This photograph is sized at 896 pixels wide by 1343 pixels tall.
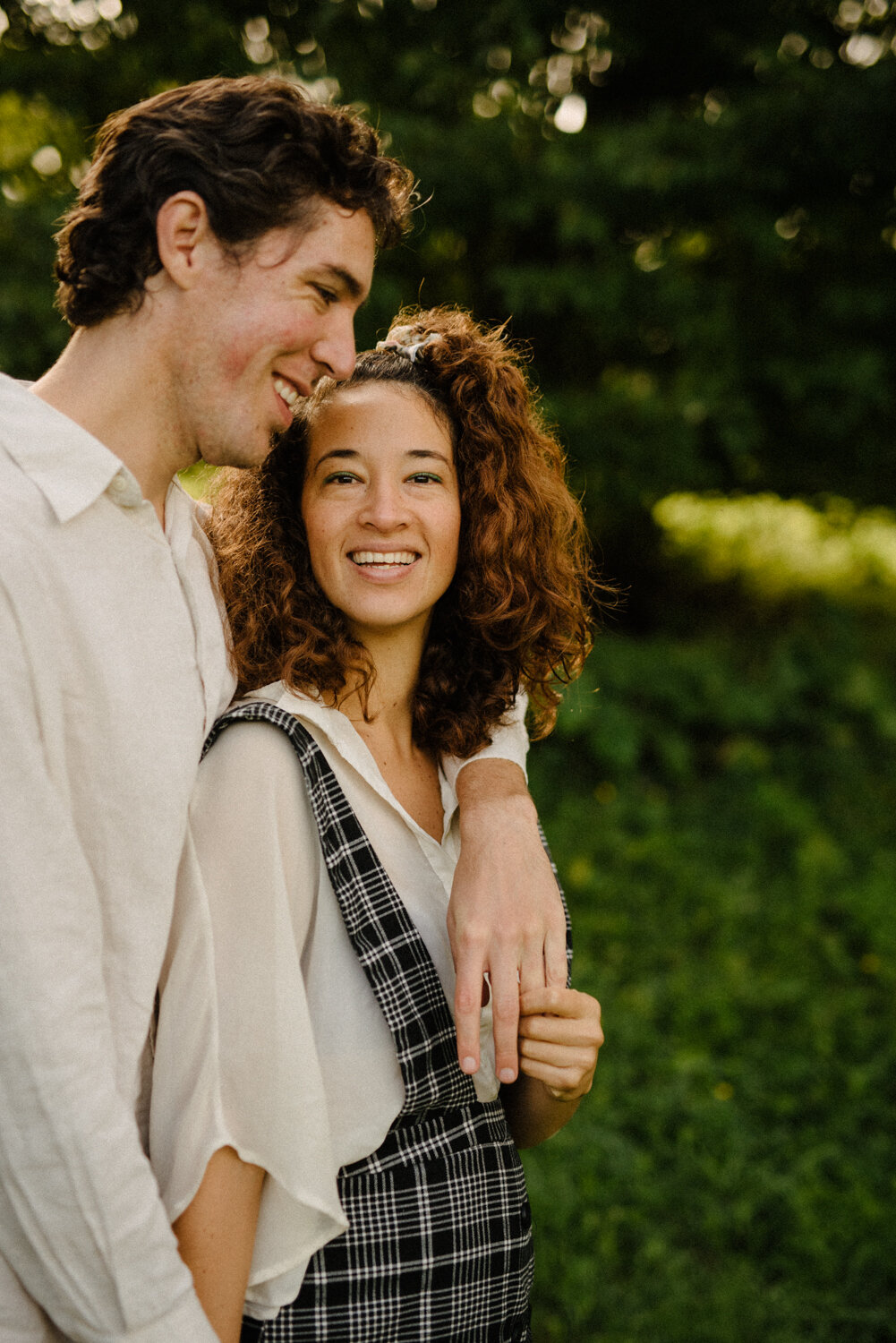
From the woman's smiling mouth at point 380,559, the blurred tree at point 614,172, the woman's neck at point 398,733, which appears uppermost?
the blurred tree at point 614,172

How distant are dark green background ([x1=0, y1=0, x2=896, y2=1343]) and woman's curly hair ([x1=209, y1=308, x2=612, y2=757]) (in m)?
1.99

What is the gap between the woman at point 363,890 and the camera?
1.38 meters

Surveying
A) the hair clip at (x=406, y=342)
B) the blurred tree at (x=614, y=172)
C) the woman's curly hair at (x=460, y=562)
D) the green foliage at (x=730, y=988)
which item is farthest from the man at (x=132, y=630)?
the blurred tree at (x=614, y=172)

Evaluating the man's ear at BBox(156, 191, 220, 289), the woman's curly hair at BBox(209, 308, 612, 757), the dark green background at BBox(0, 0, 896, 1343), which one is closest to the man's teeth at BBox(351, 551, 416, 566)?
the woman's curly hair at BBox(209, 308, 612, 757)

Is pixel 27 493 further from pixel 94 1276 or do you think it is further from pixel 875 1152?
pixel 875 1152

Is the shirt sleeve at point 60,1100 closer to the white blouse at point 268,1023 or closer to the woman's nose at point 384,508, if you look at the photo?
the white blouse at point 268,1023

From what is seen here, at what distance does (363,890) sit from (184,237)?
2.88ft

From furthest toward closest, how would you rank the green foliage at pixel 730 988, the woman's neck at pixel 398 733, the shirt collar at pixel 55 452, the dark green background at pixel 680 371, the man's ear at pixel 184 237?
1. the dark green background at pixel 680 371
2. the green foliage at pixel 730 988
3. the woman's neck at pixel 398 733
4. the man's ear at pixel 184 237
5. the shirt collar at pixel 55 452

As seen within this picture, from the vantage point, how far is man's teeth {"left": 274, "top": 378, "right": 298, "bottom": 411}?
1538mm

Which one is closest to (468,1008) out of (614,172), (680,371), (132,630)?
(132,630)

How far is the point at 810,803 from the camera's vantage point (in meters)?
5.69

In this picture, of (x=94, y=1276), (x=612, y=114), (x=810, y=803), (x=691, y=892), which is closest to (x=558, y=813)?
(x=691, y=892)

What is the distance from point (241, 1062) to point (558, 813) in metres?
4.25

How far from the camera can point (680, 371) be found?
559cm
